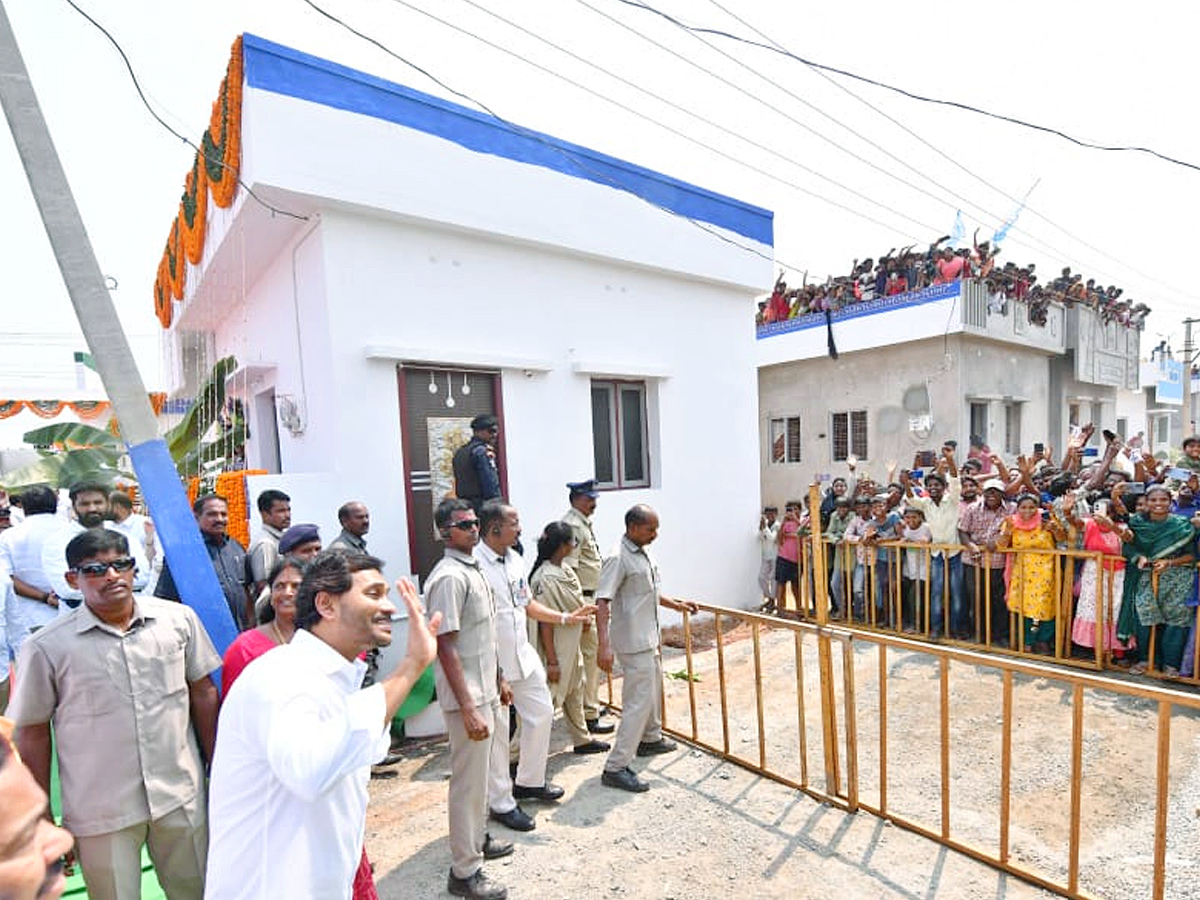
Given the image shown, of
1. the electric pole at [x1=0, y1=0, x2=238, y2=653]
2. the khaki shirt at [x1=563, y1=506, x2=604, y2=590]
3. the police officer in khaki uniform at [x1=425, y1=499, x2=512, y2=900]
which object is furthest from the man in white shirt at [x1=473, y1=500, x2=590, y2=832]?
the electric pole at [x1=0, y1=0, x2=238, y2=653]

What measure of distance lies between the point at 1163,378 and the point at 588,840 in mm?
29979

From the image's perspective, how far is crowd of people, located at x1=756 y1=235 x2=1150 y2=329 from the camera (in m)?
13.3

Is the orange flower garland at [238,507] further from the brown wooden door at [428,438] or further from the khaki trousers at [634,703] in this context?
the khaki trousers at [634,703]

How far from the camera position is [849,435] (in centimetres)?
1409

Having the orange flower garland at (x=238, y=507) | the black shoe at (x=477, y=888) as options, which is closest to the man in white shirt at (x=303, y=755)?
the black shoe at (x=477, y=888)

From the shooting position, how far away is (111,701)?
84.7 inches

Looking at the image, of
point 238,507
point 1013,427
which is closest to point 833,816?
point 238,507

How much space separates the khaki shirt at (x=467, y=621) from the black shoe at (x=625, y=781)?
1154 mm

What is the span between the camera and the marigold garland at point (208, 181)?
5000 millimetres

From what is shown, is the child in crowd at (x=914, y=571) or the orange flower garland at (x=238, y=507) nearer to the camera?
the orange flower garland at (x=238, y=507)

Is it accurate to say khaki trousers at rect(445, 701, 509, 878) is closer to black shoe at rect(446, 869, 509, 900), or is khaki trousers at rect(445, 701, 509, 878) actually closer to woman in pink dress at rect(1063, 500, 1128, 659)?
black shoe at rect(446, 869, 509, 900)

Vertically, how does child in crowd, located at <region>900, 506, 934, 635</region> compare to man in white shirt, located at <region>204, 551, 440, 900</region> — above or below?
below

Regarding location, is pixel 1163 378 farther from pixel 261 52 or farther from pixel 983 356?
pixel 261 52

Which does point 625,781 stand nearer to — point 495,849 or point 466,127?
point 495,849
